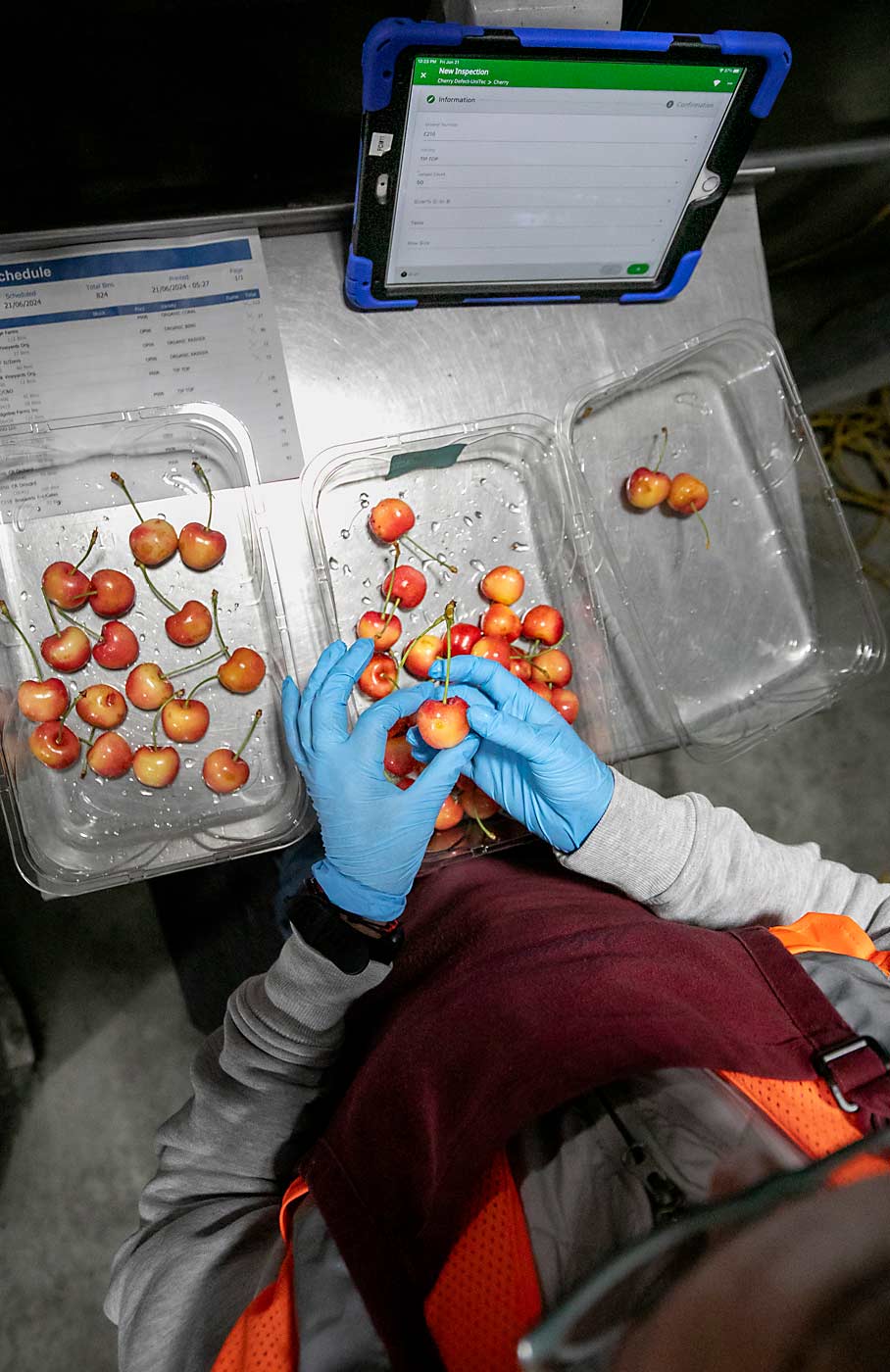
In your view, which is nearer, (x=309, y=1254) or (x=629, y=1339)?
(x=629, y=1339)

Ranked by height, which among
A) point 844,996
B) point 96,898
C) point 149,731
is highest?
point 149,731

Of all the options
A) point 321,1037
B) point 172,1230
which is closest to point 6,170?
point 321,1037

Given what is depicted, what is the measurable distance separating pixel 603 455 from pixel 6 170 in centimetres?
120

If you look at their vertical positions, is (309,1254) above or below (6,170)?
below

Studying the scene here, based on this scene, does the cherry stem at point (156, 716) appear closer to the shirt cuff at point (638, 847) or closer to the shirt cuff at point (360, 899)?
the shirt cuff at point (360, 899)

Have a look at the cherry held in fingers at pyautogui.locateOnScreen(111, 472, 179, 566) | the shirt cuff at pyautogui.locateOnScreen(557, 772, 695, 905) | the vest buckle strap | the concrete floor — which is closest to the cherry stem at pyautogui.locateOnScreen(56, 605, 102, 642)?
the cherry held in fingers at pyautogui.locateOnScreen(111, 472, 179, 566)

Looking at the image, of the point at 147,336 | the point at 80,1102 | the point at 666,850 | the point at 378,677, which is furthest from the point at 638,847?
the point at 80,1102

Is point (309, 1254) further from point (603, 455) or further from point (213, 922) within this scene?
point (603, 455)

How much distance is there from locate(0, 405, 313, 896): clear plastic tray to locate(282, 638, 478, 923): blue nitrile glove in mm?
172

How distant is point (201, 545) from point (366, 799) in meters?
0.47

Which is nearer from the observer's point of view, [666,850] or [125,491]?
[666,850]

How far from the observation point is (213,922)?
1566 millimetres

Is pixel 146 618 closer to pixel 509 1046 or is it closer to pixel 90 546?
pixel 90 546

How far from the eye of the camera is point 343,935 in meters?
1.06
